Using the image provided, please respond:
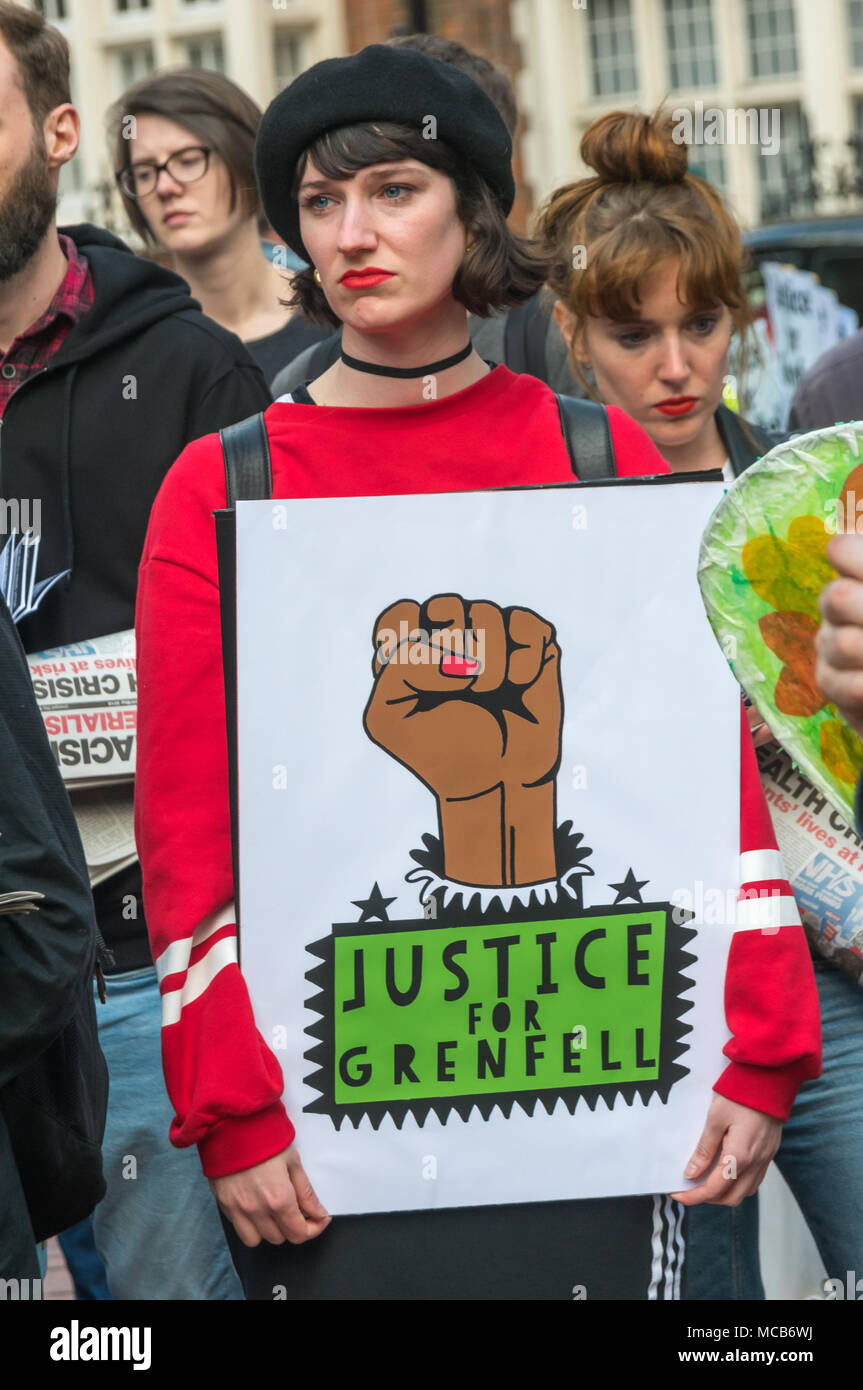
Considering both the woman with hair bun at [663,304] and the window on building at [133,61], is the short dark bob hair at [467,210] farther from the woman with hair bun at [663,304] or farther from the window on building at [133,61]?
the window on building at [133,61]

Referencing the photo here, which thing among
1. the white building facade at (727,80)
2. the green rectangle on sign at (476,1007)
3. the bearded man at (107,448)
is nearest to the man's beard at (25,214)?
the bearded man at (107,448)

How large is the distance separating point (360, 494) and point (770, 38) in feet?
57.0

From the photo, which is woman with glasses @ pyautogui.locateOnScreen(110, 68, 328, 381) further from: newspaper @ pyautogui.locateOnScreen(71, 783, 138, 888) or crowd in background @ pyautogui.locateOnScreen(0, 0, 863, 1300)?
newspaper @ pyautogui.locateOnScreen(71, 783, 138, 888)

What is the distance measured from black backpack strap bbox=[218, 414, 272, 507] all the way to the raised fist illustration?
26 centimetres

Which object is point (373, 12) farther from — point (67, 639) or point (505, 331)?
point (67, 639)

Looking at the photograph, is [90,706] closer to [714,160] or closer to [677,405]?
[677,405]

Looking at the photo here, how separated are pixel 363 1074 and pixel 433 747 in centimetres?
42

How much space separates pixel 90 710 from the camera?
2924 mm

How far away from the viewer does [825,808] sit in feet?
8.93

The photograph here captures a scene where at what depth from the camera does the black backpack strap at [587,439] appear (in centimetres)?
249

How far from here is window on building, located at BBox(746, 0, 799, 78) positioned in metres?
18.2

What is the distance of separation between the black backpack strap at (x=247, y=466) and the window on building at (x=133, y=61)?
54.3ft
